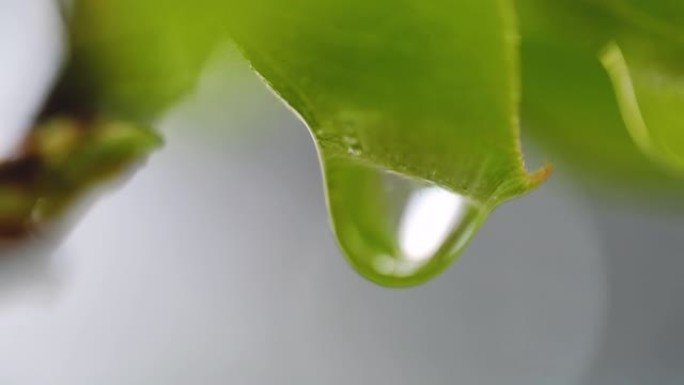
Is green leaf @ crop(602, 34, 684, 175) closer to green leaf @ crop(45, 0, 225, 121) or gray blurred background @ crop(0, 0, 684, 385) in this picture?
green leaf @ crop(45, 0, 225, 121)

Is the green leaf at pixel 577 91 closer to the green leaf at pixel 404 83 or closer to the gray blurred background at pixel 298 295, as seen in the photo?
the green leaf at pixel 404 83

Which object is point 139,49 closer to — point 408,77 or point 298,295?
point 408,77

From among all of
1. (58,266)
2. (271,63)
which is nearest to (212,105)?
(271,63)

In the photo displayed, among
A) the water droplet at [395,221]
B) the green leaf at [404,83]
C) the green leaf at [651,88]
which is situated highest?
the green leaf at [651,88]

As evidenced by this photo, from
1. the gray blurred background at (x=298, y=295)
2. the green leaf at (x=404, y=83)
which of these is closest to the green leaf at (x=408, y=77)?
the green leaf at (x=404, y=83)

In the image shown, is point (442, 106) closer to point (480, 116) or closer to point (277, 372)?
point (480, 116)

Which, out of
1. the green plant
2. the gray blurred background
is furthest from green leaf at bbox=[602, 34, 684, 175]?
the gray blurred background

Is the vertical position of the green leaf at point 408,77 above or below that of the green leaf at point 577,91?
below

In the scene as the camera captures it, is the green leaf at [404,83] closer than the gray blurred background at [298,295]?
Yes
